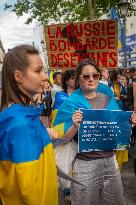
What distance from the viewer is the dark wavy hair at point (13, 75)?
7.13ft

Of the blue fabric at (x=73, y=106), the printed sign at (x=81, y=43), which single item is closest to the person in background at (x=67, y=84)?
the printed sign at (x=81, y=43)

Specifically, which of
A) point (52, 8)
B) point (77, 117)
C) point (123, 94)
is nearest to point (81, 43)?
point (77, 117)

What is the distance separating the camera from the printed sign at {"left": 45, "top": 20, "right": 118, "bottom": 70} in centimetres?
560

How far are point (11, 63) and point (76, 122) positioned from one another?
1.11 m

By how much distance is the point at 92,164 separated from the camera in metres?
3.39

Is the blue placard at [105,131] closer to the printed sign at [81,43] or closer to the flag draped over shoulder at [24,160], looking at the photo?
the flag draped over shoulder at [24,160]

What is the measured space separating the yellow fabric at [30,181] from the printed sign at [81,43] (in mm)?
3611

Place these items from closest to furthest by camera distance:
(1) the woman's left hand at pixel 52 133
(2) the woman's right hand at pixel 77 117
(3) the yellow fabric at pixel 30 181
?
(3) the yellow fabric at pixel 30 181 → (1) the woman's left hand at pixel 52 133 → (2) the woman's right hand at pixel 77 117

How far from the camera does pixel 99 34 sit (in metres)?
5.62

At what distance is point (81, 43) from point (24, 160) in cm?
385

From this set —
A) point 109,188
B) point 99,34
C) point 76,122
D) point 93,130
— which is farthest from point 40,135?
point 99,34

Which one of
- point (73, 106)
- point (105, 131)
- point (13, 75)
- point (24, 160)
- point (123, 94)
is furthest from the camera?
point (123, 94)

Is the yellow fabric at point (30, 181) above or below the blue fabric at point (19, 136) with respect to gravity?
below

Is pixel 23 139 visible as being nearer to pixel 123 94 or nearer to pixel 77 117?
pixel 77 117
